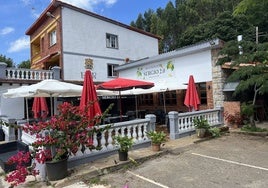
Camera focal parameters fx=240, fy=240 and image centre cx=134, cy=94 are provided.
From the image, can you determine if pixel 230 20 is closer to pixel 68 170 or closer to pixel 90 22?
pixel 90 22

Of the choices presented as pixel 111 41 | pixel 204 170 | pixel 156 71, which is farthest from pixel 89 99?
pixel 111 41

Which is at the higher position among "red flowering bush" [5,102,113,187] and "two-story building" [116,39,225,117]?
"two-story building" [116,39,225,117]

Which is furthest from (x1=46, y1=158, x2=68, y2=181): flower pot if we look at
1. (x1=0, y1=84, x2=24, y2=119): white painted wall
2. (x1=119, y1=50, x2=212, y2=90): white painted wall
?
(x1=0, y1=84, x2=24, y2=119): white painted wall

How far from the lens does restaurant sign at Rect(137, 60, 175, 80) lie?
16.0 metres

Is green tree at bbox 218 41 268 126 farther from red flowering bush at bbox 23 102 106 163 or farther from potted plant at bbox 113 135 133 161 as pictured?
red flowering bush at bbox 23 102 106 163

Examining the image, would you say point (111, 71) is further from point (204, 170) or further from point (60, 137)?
point (204, 170)

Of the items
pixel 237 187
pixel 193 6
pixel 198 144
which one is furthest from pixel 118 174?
pixel 193 6

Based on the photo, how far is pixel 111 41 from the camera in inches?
870

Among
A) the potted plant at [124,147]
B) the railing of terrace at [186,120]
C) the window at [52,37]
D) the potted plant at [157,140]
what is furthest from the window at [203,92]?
the window at [52,37]

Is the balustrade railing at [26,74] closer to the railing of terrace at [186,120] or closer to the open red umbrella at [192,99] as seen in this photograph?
the open red umbrella at [192,99]

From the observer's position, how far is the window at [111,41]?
21.8 metres

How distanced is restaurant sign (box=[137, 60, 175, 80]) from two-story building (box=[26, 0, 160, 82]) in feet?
14.1

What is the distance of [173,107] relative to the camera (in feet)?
52.9

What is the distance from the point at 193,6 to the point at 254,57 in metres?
30.8
